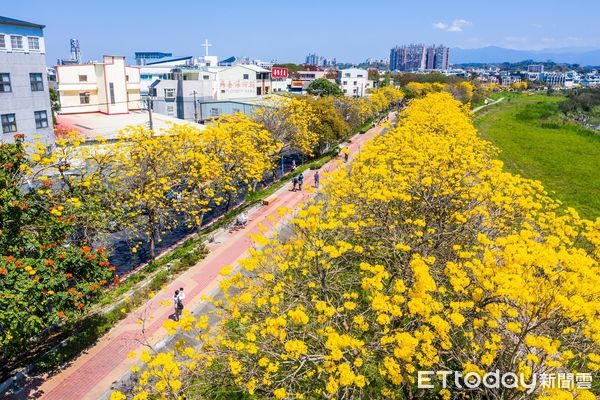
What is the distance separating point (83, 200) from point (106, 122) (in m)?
31.3

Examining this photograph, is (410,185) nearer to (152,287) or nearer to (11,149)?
(152,287)

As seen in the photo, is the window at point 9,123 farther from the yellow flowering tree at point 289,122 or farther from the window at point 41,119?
the yellow flowering tree at point 289,122

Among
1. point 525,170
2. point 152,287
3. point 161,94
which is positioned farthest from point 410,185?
point 161,94

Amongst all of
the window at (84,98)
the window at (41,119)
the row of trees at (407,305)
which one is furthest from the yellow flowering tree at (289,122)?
the window at (84,98)

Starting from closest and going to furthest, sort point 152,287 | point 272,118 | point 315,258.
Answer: point 315,258 → point 152,287 → point 272,118

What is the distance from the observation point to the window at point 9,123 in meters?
24.0

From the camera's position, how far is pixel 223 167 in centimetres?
2075

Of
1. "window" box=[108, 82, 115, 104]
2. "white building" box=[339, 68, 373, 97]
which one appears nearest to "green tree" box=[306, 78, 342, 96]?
"white building" box=[339, 68, 373, 97]

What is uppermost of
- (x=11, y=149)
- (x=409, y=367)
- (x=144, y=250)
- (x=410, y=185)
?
(x=11, y=149)

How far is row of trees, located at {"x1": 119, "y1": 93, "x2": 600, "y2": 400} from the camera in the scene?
693cm

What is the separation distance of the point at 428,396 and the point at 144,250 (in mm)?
14872

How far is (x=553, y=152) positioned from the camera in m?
45.0

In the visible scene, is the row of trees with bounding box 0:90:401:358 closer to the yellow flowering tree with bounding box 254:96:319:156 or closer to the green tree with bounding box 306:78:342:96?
the yellow flowering tree with bounding box 254:96:319:156

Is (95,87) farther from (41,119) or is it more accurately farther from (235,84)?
(41,119)
